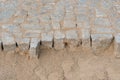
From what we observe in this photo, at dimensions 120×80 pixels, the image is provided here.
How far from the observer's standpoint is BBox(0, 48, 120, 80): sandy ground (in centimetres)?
443

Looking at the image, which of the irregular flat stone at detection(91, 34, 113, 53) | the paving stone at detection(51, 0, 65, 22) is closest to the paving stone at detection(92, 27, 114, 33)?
the irregular flat stone at detection(91, 34, 113, 53)

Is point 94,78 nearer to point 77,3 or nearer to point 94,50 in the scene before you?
point 94,50

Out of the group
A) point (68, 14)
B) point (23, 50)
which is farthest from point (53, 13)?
point (23, 50)

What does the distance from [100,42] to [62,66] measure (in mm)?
708

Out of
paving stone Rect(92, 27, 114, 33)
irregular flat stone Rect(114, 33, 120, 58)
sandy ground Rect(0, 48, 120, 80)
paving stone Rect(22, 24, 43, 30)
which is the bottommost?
sandy ground Rect(0, 48, 120, 80)

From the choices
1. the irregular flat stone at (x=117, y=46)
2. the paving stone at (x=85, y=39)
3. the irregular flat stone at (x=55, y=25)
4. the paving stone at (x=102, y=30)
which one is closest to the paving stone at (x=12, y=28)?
the irregular flat stone at (x=55, y=25)

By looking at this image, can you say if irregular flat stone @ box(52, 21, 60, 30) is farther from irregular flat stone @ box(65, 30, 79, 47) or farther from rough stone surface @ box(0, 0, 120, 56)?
irregular flat stone @ box(65, 30, 79, 47)

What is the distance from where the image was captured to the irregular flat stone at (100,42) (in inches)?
185

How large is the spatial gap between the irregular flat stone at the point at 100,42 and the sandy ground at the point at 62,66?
0.08 meters

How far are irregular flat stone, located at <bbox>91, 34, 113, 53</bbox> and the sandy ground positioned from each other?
0.08 metres

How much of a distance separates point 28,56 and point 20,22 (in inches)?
28.7

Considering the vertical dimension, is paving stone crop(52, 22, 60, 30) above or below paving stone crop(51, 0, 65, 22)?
below

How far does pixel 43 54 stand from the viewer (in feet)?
15.6

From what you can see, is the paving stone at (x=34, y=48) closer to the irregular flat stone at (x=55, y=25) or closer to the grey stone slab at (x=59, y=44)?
A: the grey stone slab at (x=59, y=44)
